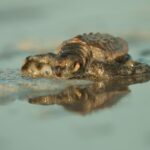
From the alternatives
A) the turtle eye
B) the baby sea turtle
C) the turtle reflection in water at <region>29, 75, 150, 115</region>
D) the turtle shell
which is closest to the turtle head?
the baby sea turtle

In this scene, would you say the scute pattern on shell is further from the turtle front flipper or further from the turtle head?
the turtle head

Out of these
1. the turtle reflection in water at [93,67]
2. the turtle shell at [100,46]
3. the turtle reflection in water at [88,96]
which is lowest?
the turtle reflection in water at [88,96]

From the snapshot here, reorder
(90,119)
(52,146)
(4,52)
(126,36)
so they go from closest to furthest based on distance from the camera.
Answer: (52,146), (90,119), (4,52), (126,36)

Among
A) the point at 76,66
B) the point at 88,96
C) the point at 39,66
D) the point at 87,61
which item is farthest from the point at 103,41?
the point at 88,96

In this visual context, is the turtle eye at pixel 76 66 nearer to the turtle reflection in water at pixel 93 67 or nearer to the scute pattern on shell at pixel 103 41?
the turtle reflection in water at pixel 93 67

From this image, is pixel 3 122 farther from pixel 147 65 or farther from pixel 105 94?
pixel 147 65

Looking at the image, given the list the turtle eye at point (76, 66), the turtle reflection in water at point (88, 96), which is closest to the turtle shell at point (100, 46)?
the turtle eye at point (76, 66)

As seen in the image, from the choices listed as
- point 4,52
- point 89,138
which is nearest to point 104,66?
point 4,52

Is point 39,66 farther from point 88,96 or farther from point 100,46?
point 88,96
